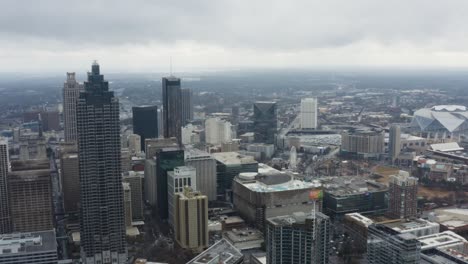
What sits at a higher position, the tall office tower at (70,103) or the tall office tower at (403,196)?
the tall office tower at (70,103)

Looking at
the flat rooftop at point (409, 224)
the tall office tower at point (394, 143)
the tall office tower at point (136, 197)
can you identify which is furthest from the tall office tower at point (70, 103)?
the flat rooftop at point (409, 224)

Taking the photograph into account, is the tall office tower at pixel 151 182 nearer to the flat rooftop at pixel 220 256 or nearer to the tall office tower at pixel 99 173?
the tall office tower at pixel 99 173

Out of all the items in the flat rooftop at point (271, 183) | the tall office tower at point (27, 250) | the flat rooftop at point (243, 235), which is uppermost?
the flat rooftop at point (271, 183)

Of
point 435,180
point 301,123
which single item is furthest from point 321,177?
point 301,123

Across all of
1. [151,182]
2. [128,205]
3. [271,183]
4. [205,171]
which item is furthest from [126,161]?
[271,183]

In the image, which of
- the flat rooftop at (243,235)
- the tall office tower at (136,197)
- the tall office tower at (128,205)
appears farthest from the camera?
the tall office tower at (136,197)

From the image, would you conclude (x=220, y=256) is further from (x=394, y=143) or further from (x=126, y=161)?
(x=394, y=143)
